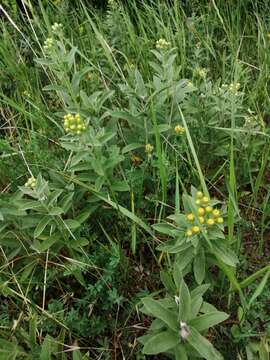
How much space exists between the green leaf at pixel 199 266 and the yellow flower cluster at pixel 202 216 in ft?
0.49

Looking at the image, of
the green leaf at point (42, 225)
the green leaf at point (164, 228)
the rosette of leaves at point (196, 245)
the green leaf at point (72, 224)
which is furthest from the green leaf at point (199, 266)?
the green leaf at point (42, 225)

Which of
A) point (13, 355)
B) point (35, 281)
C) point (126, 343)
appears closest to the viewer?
point (13, 355)

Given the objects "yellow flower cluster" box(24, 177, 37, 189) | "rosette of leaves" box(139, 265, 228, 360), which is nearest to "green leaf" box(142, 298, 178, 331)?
"rosette of leaves" box(139, 265, 228, 360)

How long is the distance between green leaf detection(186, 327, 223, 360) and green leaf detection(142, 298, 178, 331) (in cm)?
6

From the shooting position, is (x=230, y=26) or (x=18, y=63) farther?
(x=230, y=26)

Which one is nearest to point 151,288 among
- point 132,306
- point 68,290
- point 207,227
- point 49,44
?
point 132,306

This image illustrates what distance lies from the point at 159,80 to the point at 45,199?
2.53 feet

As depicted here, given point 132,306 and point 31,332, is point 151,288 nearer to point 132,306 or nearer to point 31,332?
point 132,306

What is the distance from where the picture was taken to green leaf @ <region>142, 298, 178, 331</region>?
4.29 ft

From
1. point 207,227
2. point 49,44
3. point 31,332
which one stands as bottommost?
point 31,332

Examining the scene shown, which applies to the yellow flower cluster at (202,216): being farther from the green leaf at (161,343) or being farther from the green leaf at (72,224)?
the green leaf at (72,224)

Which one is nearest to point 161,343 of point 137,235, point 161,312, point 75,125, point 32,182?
point 161,312

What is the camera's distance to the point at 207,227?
1.42 meters

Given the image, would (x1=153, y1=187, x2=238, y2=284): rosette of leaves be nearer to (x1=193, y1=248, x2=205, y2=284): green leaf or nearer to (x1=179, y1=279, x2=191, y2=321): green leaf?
(x1=193, y1=248, x2=205, y2=284): green leaf
